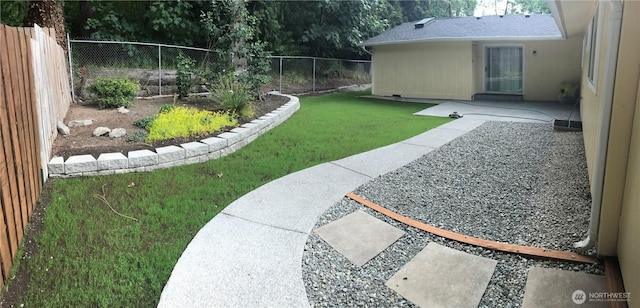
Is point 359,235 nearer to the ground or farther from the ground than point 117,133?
nearer to the ground

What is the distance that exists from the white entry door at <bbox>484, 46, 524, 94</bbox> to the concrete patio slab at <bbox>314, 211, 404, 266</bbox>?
11613mm

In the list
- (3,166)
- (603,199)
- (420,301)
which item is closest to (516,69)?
(603,199)

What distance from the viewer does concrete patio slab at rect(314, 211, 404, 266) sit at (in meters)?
3.00

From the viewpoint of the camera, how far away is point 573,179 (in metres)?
4.46

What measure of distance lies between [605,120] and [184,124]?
5.21 m

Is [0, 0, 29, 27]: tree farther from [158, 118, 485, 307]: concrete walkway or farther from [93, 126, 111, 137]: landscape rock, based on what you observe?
[158, 118, 485, 307]: concrete walkway

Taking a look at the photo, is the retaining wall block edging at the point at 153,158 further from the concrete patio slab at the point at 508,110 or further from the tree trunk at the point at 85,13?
the tree trunk at the point at 85,13

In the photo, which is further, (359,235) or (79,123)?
(79,123)

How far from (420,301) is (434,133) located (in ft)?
18.0

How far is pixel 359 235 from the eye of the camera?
328 centimetres

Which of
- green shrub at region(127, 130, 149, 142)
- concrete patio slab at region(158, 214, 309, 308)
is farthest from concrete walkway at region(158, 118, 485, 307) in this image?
green shrub at region(127, 130, 149, 142)

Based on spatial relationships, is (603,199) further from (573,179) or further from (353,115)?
(353,115)

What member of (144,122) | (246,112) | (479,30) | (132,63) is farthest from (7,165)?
(479,30)

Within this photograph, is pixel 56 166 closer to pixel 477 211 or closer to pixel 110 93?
pixel 110 93
